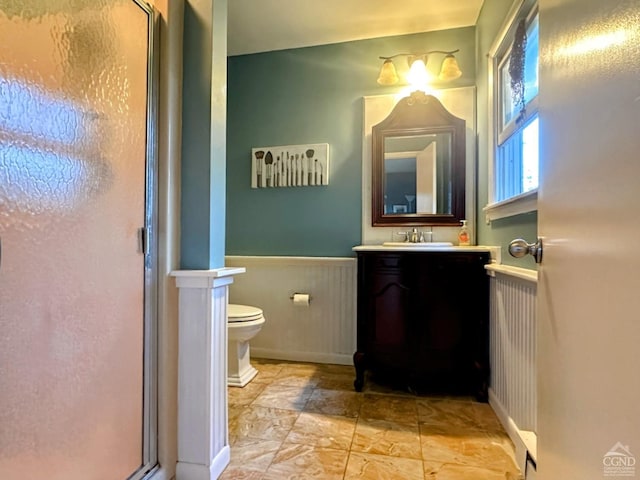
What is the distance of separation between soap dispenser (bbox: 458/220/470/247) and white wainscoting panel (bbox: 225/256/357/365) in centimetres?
75

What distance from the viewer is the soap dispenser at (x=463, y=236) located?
2355 millimetres

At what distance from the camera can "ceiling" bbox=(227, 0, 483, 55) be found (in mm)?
2248

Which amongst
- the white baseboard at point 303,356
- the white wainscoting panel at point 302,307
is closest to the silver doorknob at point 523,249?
the white wainscoting panel at point 302,307

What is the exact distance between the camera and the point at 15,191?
81 cm

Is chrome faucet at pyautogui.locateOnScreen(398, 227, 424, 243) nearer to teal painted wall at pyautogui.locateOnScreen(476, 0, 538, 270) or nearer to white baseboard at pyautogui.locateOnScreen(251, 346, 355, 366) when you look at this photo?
teal painted wall at pyautogui.locateOnScreen(476, 0, 538, 270)

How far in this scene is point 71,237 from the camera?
3.11 ft

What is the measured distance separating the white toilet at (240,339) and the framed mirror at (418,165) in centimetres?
111

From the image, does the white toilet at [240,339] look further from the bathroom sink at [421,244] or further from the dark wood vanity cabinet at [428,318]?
the bathroom sink at [421,244]

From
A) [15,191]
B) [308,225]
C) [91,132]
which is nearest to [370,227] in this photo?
[308,225]

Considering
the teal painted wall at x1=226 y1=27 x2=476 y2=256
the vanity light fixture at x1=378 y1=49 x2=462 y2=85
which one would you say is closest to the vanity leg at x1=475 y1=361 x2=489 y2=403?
the teal painted wall at x1=226 y1=27 x2=476 y2=256

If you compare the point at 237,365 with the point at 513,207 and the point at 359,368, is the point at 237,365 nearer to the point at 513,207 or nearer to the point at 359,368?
the point at 359,368

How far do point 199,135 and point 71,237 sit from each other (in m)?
0.59

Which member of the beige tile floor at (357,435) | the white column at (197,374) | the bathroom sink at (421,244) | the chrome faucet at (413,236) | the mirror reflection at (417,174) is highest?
the mirror reflection at (417,174)

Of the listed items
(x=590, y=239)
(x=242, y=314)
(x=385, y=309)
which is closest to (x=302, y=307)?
(x=242, y=314)
